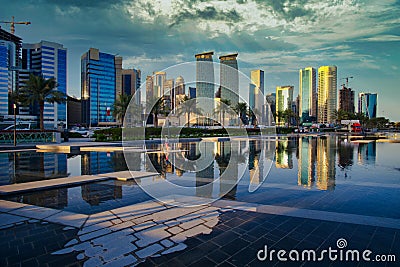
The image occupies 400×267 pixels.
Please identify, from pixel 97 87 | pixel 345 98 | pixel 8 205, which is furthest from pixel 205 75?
pixel 345 98

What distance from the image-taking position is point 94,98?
12450 cm

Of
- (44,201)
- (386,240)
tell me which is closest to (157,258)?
(386,240)

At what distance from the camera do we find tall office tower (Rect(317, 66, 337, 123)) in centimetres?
18725

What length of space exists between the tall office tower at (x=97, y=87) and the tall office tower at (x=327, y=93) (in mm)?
143322

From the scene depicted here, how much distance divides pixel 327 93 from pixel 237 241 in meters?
206

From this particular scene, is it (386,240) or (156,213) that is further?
(156,213)

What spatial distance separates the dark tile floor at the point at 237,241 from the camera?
11.5 feet

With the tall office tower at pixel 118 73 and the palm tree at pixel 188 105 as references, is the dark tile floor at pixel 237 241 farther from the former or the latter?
the tall office tower at pixel 118 73

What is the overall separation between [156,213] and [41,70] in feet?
405

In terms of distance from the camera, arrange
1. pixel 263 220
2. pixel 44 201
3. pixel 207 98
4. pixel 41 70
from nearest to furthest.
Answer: pixel 263 220
pixel 44 201
pixel 207 98
pixel 41 70

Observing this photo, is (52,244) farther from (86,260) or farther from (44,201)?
(44,201)

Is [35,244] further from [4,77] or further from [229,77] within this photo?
[4,77]

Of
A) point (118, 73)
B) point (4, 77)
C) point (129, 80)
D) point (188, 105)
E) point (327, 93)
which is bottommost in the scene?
point (188, 105)

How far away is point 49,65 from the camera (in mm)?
108938
